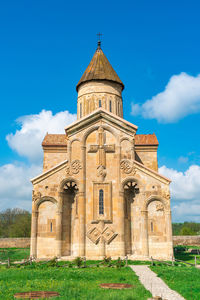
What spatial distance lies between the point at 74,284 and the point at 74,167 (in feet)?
34.2

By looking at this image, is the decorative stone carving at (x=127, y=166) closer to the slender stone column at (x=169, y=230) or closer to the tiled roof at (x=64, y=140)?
the slender stone column at (x=169, y=230)

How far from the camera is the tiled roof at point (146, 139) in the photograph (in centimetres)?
2578

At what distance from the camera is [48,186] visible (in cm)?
1911

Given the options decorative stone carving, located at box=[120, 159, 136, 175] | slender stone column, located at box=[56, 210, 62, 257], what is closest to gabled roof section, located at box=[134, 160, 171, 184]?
decorative stone carving, located at box=[120, 159, 136, 175]

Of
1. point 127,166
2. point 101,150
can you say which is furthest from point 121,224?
point 101,150

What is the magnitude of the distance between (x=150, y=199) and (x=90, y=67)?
48.5 ft

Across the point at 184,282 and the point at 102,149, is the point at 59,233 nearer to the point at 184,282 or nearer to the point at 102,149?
the point at 102,149

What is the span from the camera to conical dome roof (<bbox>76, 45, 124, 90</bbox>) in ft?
87.0

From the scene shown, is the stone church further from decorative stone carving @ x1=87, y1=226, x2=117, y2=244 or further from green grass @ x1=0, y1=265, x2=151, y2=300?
green grass @ x1=0, y1=265, x2=151, y2=300

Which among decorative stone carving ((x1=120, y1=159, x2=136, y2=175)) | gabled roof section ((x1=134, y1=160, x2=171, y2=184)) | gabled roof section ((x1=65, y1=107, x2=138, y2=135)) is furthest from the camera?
gabled roof section ((x1=65, y1=107, x2=138, y2=135))

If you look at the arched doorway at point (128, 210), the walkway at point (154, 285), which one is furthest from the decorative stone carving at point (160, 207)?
the walkway at point (154, 285)

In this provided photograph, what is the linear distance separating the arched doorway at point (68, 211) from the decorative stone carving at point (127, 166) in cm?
339

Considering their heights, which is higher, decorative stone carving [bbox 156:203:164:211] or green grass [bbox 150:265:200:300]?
decorative stone carving [bbox 156:203:164:211]

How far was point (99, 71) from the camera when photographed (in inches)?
1061
